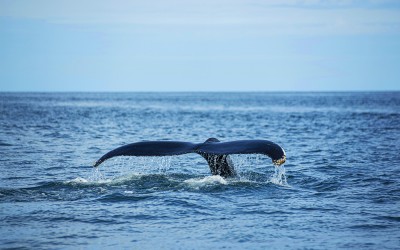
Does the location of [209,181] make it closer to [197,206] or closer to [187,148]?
[197,206]

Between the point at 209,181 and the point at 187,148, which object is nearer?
the point at 187,148

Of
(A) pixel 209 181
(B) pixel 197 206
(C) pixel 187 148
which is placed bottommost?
(B) pixel 197 206

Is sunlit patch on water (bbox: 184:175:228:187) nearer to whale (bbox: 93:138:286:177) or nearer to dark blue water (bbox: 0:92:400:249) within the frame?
dark blue water (bbox: 0:92:400:249)

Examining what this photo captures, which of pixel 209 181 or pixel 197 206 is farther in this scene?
pixel 209 181

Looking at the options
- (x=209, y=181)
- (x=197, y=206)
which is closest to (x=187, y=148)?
(x=197, y=206)

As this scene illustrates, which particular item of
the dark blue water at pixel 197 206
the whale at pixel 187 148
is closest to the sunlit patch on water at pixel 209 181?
the dark blue water at pixel 197 206

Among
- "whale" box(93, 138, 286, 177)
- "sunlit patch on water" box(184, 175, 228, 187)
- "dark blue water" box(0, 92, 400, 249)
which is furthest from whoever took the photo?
"sunlit patch on water" box(184, 175, 228, 187)

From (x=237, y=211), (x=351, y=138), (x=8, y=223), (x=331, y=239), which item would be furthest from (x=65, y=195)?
(x=351, y=138)

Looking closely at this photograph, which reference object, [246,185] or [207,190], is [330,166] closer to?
[246,185]

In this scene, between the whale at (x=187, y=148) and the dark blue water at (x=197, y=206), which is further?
the whale at (x=187, y=148)

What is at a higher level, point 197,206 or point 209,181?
point 209,181

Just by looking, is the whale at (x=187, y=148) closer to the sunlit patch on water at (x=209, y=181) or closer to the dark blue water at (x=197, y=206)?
the dark blue water at (x=197, y=206)

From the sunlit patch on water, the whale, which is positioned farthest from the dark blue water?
the whale

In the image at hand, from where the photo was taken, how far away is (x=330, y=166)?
43.9 feet
